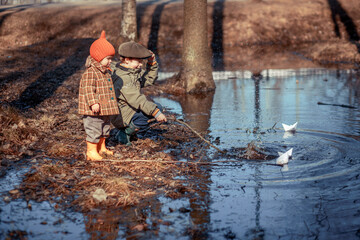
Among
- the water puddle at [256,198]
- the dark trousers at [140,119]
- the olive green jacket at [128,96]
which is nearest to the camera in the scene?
the water puddle at [256,198]

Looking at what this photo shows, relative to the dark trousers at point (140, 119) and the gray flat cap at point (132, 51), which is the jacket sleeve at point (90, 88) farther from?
the dark trousers at point (140, 119)

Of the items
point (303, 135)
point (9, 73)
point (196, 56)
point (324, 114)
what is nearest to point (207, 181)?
point (303, 135)

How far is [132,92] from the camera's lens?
6.56 metres

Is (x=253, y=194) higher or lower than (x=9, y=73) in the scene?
lower

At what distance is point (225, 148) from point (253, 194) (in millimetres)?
1996

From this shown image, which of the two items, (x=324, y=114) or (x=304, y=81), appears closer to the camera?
(x=324, y=114)

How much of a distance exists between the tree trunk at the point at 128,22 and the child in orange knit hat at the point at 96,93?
45.0 ft

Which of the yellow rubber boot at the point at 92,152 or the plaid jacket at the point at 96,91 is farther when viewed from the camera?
the yellow rubber boot at the point at 92,152

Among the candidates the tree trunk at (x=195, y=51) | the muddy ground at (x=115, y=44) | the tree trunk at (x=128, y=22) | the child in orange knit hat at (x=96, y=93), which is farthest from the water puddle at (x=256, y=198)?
the tree trunk at (x=128, y=22)

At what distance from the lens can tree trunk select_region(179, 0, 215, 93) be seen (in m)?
11.9

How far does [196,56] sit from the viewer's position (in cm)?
1209

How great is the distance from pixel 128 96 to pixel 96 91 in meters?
0.69

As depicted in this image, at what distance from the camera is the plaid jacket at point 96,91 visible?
5.88 metres

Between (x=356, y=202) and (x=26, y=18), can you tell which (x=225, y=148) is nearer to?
(x=356, y=202)
